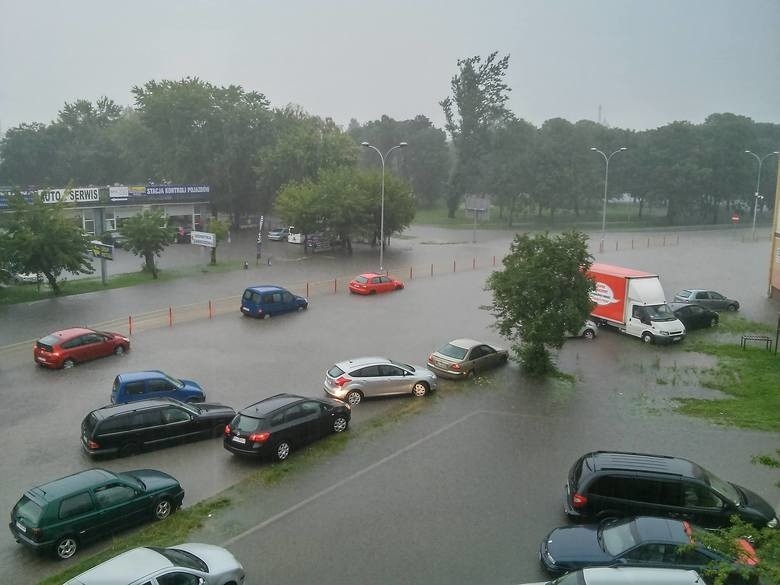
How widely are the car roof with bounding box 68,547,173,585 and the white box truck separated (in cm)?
2023

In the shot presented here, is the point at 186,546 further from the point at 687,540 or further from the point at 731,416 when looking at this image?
the point at 731,416

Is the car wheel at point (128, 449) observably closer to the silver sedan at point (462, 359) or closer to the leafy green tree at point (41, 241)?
the silver sedan at point (462, 359)

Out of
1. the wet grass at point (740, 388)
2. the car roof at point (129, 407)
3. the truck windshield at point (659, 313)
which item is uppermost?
the truck windshield at point (659, 313)

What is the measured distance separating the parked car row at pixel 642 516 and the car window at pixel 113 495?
699 centimetres

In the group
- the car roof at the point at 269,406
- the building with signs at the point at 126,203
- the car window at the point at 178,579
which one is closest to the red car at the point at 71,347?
the car roof at the point at 269,406

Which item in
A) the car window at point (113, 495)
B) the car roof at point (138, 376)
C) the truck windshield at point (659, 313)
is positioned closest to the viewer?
the car window at point (113, 495)

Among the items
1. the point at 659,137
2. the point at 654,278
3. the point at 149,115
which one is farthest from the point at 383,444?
the point at 659,137

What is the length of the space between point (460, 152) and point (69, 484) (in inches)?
2894

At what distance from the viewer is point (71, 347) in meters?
22.0

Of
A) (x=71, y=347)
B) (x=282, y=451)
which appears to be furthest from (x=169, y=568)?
(x=71, y=347)

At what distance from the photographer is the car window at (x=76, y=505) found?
10.9 m

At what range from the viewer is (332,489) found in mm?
13570

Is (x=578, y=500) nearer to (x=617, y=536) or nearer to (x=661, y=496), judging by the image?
(x=661, y=496)

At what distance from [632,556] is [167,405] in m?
10.4
